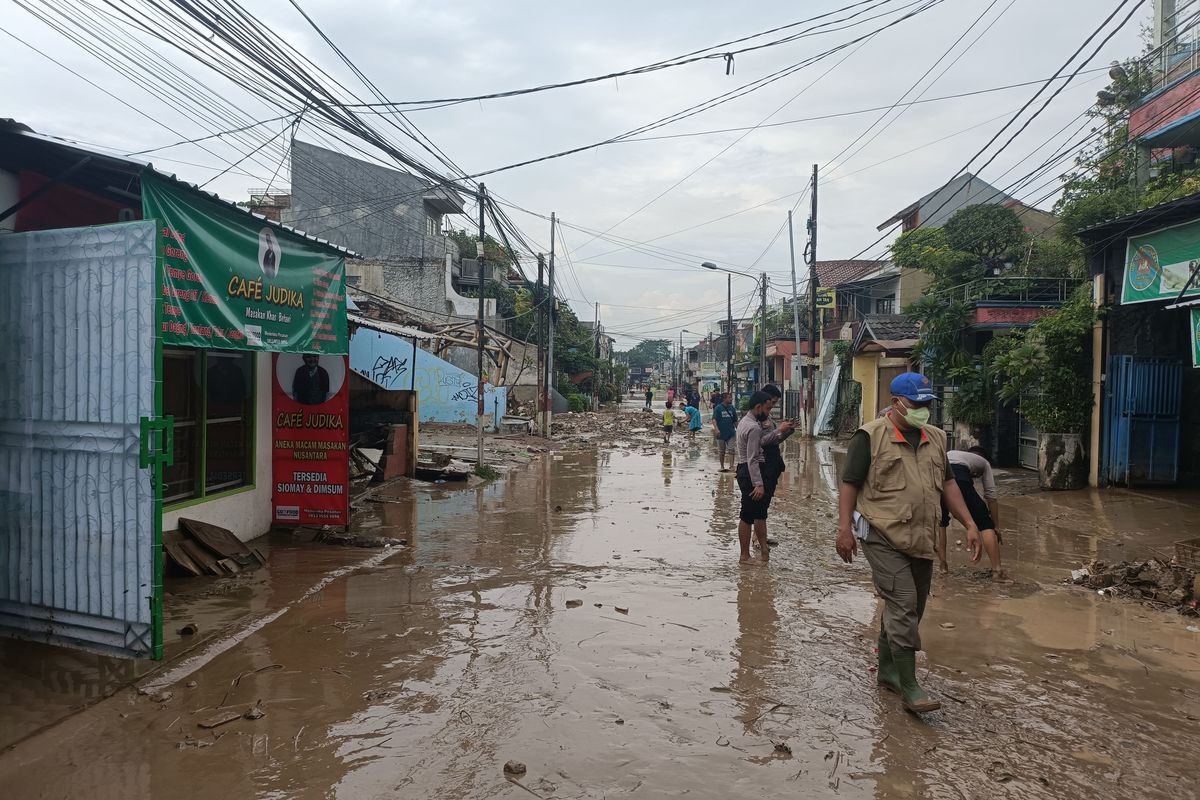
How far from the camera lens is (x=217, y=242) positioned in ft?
20.8

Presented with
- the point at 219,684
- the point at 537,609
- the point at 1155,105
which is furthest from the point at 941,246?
the point at 219,684

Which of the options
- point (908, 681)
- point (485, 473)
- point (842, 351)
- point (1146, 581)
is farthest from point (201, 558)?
point (842, 351)

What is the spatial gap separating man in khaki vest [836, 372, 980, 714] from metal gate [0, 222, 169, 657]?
4104mm

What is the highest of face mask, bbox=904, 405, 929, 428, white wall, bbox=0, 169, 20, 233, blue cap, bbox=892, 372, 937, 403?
white wall, bbox=0, 169, 20, 233

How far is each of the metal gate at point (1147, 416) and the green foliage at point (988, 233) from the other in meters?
12.0

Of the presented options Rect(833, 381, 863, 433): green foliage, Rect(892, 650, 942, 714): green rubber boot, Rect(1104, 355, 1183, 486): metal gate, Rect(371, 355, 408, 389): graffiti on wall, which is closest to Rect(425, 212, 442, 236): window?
Rect(371, 355, 408, 389): graffiti on wall

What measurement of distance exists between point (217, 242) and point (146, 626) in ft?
10.4

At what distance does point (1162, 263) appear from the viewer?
38.0 ft

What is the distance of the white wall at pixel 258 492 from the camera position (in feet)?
26.7

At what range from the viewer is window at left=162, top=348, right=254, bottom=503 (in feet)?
24.3

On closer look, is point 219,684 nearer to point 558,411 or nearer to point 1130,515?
point 1130,515

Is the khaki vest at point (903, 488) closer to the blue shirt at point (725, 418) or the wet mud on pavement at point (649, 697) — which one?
the wet mud on pavement at point (649, 697)

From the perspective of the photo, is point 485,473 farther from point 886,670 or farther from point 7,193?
point 886,670

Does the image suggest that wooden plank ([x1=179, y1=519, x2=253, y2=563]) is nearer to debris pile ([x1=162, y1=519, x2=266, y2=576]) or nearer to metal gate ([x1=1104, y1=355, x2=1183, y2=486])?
debris pile ([x1=162, y1=519, x2=266, y2=576])
